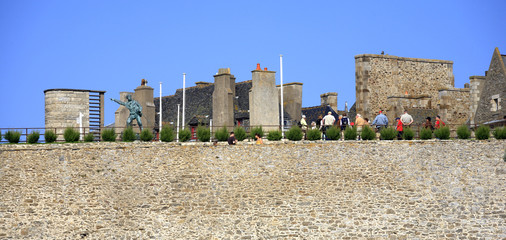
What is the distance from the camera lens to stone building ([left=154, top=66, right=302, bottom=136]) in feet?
146

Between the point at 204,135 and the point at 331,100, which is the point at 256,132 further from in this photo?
the point at 331,100

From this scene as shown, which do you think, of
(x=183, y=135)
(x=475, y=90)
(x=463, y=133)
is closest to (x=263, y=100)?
(x=183, y=135)

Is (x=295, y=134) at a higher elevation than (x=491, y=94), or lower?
lower

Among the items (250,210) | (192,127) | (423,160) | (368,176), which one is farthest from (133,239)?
(192,127)

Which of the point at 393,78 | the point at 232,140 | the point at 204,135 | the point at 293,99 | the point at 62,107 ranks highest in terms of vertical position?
the point at 393,78

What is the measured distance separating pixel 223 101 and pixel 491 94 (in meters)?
12.8

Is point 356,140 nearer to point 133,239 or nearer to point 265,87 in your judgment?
point 265,87

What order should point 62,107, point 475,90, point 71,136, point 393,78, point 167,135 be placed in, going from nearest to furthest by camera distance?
point 167,135
point 71,136
point 62,107
point 475,90
point 393,78

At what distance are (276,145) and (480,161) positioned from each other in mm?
8132

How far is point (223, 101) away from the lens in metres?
48.7

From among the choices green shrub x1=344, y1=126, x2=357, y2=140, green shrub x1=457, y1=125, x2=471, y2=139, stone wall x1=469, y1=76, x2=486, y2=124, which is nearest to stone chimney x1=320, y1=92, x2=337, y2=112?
stone wall x1=469, y1=76, x2=486, y2=124

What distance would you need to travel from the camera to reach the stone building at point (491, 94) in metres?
46.7

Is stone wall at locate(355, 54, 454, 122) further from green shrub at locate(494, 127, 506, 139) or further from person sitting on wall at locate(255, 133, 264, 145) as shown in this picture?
person sitting on wall at locate(255, 133, 264, 145)

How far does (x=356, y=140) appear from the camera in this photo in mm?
39500
